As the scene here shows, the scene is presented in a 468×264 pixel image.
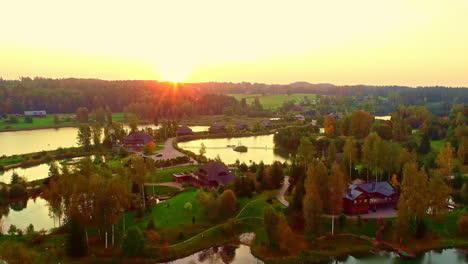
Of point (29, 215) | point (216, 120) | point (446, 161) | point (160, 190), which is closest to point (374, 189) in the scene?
point (446, 161)

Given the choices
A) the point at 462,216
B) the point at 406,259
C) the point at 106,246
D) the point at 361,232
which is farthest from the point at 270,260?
the point at 462,216

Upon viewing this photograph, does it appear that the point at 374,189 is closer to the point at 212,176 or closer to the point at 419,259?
the point at 419,259

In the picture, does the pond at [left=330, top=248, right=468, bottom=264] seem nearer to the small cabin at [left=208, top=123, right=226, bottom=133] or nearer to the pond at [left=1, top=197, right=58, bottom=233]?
the pond at [left=1, top=197, right=58, bottom=233]

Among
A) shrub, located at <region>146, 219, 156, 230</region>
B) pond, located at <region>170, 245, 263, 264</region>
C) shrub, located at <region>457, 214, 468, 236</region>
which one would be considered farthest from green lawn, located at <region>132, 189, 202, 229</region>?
shrub, located at <region>457, 214, 468, 236</region>

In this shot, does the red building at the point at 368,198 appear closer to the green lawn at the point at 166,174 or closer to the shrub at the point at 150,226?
the shrub at the point at 150,226

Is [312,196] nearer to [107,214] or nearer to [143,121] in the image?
[107,214]

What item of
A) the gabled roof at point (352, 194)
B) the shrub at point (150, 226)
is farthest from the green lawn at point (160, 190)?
the gabled roof at point (352, 194)
